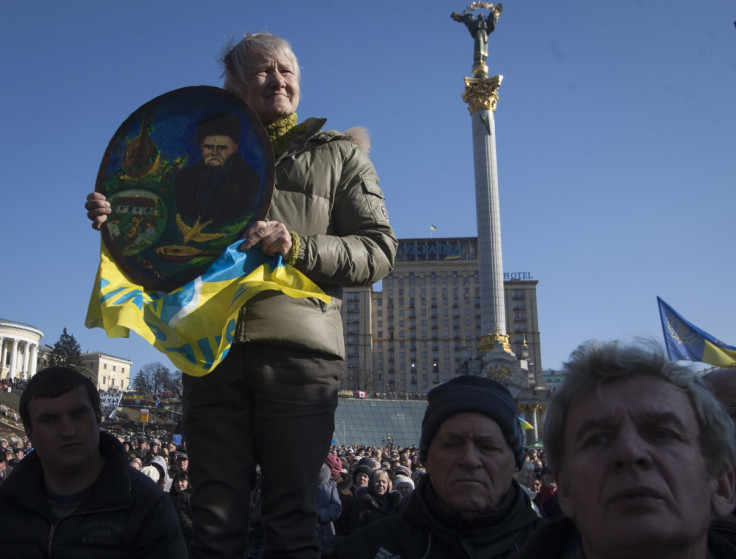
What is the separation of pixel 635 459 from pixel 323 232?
5.27 ft

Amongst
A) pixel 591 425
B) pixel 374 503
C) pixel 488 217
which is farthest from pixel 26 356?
pixel 591 425

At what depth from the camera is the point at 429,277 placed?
402 feet

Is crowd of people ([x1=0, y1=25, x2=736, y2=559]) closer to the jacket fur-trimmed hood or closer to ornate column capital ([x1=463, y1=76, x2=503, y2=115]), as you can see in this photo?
the jacket fur-trimmed hood

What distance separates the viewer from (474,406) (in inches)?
111

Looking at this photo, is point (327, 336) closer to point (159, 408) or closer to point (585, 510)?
point (585, 510)

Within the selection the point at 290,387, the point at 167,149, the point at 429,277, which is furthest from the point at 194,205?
the point at 429,277

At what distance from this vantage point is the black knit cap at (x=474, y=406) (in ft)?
9.25

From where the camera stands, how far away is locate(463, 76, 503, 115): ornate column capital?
153 ft

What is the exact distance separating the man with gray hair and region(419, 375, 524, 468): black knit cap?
2.84 feet

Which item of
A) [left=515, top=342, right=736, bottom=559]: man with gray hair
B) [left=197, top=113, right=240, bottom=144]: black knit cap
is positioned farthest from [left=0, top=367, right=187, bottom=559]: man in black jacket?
[left=515, top=342, right=736, bottom=559]: man with gray hair

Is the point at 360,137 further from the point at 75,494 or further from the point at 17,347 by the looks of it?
the point at 17,347

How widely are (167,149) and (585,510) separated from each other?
1.98m

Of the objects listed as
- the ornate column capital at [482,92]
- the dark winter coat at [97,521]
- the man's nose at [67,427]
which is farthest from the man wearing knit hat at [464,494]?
the ornate column capital at [482,92]

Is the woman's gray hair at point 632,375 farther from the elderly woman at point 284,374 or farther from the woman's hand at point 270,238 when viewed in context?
the woman's hand at point 270,238
